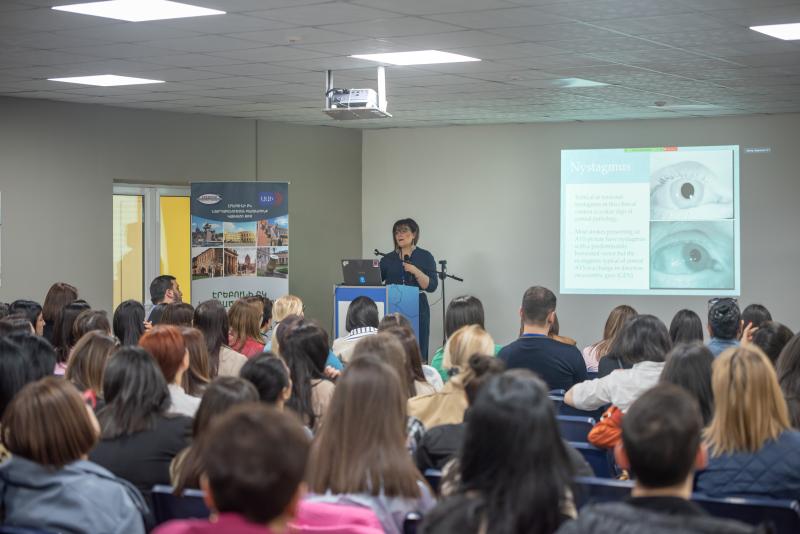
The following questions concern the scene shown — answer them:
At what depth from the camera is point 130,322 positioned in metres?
6.36

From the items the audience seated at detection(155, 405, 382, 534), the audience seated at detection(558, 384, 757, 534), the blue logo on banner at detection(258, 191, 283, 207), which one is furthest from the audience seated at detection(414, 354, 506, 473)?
the blue logo on banner at detection(258, 191, 283, 207)

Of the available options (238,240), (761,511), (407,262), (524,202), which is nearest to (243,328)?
(761,511)

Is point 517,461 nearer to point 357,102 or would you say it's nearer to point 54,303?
point 54,303

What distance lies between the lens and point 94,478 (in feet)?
9.37

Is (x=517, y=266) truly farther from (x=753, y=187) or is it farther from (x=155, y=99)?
(x=155, y=99)

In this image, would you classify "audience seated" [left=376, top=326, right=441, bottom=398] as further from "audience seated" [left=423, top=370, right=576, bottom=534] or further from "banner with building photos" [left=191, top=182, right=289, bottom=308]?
"banner with building photos" [left=191, top=182, right=289, bottom=308]

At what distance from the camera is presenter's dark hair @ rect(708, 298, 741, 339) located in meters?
5.80

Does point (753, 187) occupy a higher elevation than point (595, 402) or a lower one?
higher

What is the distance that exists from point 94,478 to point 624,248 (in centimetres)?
944

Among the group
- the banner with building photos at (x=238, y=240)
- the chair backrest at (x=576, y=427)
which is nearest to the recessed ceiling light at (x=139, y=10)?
the chair backrest at (x=576, y=427)

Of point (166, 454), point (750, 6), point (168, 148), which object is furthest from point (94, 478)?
point (168, 148)

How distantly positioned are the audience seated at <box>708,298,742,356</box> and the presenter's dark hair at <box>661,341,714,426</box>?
88.5 inches

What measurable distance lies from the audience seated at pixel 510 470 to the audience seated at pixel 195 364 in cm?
258

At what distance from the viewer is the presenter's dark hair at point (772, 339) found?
216 inches
